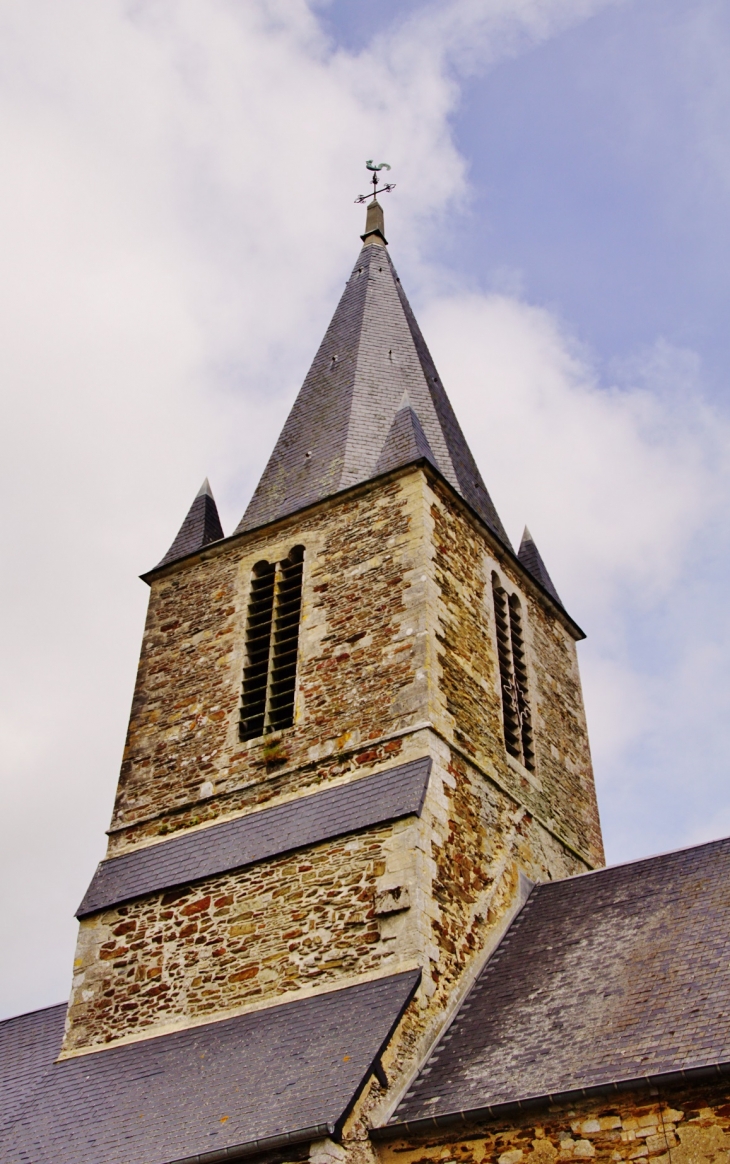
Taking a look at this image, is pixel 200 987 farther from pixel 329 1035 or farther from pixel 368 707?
pixel 368 707

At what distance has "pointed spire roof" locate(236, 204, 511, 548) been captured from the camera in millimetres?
13859

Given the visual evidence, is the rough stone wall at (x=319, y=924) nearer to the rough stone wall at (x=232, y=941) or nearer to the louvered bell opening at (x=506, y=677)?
the rough stone wall at (x=232, y=941)

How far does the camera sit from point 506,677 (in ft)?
42.4

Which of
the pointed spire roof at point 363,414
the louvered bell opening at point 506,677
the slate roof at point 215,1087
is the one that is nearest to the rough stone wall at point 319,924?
the slate roof at point 215,1087

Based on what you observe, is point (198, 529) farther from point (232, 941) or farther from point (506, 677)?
point (232, 941)

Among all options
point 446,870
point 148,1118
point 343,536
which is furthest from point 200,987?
point 343,536

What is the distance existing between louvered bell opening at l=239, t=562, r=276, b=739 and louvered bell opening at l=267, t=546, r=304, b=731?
4.0 inches

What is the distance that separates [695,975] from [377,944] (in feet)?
7.87

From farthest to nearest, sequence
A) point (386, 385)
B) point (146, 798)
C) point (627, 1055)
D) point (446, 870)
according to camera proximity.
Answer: point (386, 385), point (146, 798), point (446, 870), point (627, 1055)

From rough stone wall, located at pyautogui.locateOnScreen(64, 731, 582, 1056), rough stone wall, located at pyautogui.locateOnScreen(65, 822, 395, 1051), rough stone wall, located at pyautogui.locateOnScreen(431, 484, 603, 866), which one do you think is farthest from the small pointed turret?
rough stone wall, located at pyautogui.locateOnScreen(65, 822, 395, 1051)

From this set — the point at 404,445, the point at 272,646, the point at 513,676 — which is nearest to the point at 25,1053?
the point at 272,646

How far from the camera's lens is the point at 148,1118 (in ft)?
28.5

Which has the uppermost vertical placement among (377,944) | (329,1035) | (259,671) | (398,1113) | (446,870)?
(259,671)

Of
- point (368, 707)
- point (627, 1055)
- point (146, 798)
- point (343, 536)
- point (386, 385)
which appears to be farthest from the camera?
point (386, 385)
